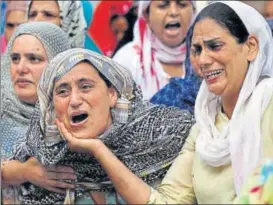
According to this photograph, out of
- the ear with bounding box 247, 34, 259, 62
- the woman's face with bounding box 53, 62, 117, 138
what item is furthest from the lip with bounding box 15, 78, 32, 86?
the ear with bounding box 247, 34, 259, 62

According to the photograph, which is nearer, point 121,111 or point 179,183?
point 179,183

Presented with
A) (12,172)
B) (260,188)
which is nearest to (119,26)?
(12,172)

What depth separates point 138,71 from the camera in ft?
16.9

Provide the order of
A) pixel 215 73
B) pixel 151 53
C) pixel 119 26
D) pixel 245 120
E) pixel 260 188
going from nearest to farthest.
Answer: pixel 260 188 < pixel 245 120 < pixel 215 73 < pixel 151 53 < pixel 119 26

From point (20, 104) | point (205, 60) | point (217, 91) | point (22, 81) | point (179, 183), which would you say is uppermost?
point (205, 60)

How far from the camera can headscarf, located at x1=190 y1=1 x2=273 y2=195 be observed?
336 cm

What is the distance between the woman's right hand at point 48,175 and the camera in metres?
3.85

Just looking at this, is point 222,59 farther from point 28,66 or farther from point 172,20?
point 172,20

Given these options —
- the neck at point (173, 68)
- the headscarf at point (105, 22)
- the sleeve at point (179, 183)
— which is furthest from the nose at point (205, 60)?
the headscarf at point (105, 22)

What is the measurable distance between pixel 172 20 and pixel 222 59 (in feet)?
5.27

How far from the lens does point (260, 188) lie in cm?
289

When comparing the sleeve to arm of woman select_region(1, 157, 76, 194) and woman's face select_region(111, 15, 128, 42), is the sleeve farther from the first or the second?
woman's face select_region(111, 15, 128, 42)

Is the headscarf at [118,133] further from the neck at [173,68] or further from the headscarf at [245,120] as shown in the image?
the neck at [173,68]

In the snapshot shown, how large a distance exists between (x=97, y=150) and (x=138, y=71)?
65.9 inches
